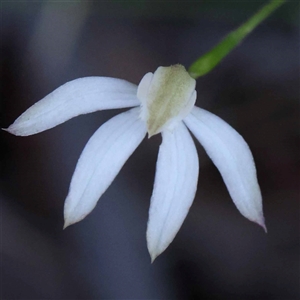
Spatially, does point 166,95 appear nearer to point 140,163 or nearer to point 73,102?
point 73,102

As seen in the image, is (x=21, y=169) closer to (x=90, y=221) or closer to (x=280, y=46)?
(x=90, y=221)

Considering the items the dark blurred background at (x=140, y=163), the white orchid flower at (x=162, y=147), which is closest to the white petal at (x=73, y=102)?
the white orchid flower at (x=162, y=147)

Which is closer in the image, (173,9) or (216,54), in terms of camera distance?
(216,54)

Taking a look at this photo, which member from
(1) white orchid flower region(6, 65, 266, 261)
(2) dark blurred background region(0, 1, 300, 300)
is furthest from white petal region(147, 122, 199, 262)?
(2) dark blurred background region(0, 1, 300, 300)

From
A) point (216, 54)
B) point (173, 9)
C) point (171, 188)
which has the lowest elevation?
point (171, 188)

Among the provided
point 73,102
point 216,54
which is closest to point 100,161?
point 73,102

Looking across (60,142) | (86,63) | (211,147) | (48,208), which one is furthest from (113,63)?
(211,147)

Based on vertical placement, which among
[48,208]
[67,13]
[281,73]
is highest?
[67,13]

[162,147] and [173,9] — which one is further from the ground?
[173,9]
